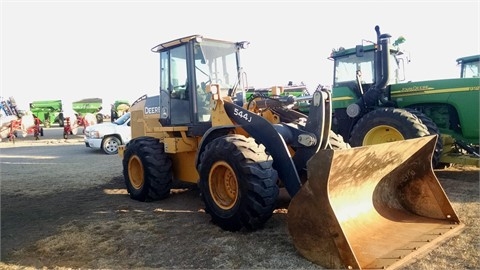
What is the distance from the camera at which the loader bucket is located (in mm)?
3404

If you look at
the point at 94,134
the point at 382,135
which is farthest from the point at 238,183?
the point at 94,134

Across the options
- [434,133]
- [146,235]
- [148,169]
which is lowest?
[146,235]

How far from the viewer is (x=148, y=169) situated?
617cm

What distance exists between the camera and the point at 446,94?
760 centimetres

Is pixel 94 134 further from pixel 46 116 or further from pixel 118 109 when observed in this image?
pixel 46 116

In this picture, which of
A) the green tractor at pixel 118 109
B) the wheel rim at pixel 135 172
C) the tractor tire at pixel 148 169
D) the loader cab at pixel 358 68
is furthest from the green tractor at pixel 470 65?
the green tractor at pixel 118 109

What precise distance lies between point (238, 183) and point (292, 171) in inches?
24.8

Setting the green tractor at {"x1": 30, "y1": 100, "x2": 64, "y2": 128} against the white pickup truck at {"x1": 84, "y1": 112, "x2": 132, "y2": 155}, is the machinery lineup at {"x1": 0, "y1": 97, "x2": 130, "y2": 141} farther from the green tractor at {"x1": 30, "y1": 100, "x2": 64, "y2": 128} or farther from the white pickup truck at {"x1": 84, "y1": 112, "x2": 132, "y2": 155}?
the white pickup truck at {"x1": 84, "y1": 112, "x2": 132, "y2": 155}

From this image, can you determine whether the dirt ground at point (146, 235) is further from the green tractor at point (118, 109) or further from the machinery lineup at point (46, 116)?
the green tractor at point (118, 109)

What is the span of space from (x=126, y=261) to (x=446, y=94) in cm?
677

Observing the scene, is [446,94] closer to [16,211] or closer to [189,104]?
[189,104]

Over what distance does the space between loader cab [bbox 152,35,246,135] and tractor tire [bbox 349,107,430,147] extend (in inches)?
120

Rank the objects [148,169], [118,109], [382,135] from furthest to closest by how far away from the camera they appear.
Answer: [118,109], [382,135], [148,169]

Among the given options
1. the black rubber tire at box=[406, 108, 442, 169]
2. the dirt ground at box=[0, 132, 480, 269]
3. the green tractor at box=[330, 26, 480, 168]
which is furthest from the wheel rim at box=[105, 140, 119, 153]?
the black rubber tire at box=[406, 108, 442, 169]
